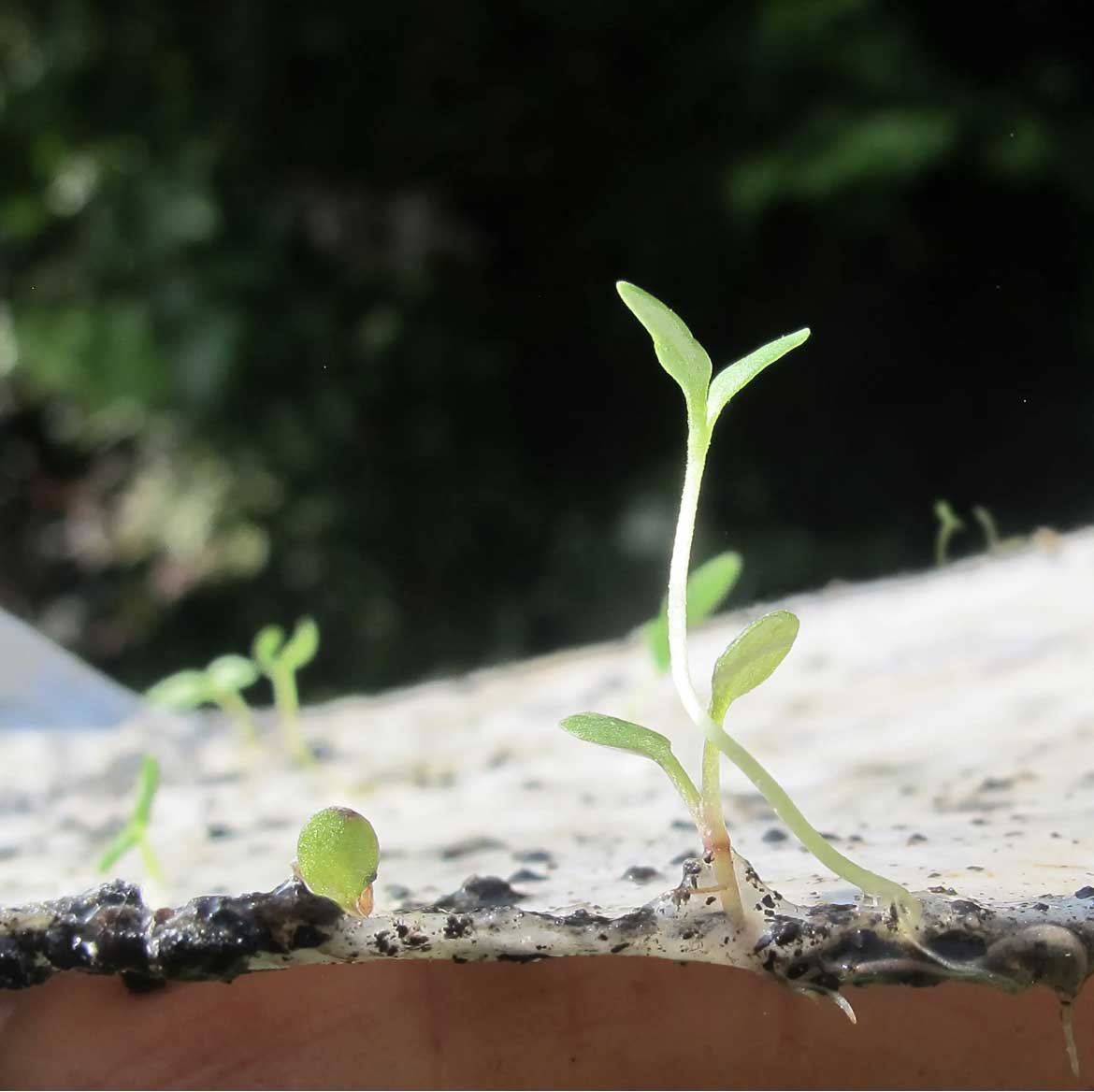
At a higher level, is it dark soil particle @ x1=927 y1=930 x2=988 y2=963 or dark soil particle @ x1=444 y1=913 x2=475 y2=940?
dark soil particle @ x1=444 y1=913 x2=475 y2=940

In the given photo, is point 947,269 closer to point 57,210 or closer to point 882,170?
point 882,170

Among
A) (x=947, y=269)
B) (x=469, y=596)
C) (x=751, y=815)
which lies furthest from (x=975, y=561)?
(x=469, y=596)

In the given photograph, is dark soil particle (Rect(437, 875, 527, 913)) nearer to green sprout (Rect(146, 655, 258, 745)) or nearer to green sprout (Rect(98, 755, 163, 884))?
green sprout (Rect(98, 755, 163, 884))

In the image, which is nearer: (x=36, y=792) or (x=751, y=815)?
(x=751, y=815)

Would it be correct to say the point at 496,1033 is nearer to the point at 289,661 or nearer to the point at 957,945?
the point at 957,945

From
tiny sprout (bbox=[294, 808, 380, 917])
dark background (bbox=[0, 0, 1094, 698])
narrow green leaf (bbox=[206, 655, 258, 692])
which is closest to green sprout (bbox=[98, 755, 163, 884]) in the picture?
tiny sprout (bbox=[294, 808, 380, 917])

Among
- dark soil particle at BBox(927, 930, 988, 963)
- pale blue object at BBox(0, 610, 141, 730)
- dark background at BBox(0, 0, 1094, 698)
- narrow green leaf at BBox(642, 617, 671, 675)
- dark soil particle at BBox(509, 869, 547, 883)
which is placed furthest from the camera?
dark background at BBox(0, 0, 1094, 698)

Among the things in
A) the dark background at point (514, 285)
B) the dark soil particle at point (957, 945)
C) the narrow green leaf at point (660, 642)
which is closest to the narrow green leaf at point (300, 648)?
the narrow green leaf at point (660, 642)

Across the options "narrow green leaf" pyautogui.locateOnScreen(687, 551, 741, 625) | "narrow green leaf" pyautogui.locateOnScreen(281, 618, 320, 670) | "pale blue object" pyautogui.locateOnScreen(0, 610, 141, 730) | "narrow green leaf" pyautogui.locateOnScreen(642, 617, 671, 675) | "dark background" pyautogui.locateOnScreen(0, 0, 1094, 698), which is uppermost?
"dark background" pyautogui.locateOnScreen(0, 0, 1094, 698)
